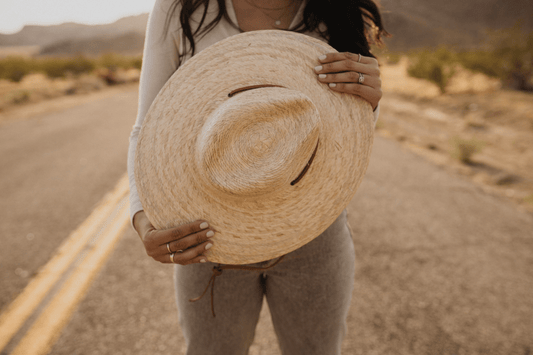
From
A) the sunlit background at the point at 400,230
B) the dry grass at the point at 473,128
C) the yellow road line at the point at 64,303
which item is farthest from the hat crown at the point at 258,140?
the dry grass at the point at 473,128

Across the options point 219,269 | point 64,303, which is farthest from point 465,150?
point 64,303

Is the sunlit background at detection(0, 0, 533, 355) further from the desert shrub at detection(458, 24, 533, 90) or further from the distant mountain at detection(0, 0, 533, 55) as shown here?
the distant mountain at detection(0, 0, 533, 55)

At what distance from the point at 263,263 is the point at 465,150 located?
5300 millimetres

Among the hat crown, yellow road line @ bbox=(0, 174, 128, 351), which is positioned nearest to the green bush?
yellow road line @ bbox=(0, 174, 128, 351)

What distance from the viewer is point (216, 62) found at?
96 centimetres

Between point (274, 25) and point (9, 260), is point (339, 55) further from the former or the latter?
point (9, 260)

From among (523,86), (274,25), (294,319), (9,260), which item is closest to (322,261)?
(294,319)

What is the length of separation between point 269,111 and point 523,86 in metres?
14.9

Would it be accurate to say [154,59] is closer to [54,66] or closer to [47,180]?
[47,180]

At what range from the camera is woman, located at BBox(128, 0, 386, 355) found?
1.06m

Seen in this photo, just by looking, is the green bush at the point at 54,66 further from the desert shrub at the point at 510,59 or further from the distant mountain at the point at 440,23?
the distant mountain at the point at 440,23

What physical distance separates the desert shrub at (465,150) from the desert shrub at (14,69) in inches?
1036

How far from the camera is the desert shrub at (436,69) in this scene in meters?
13.2

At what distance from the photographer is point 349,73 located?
93cm
